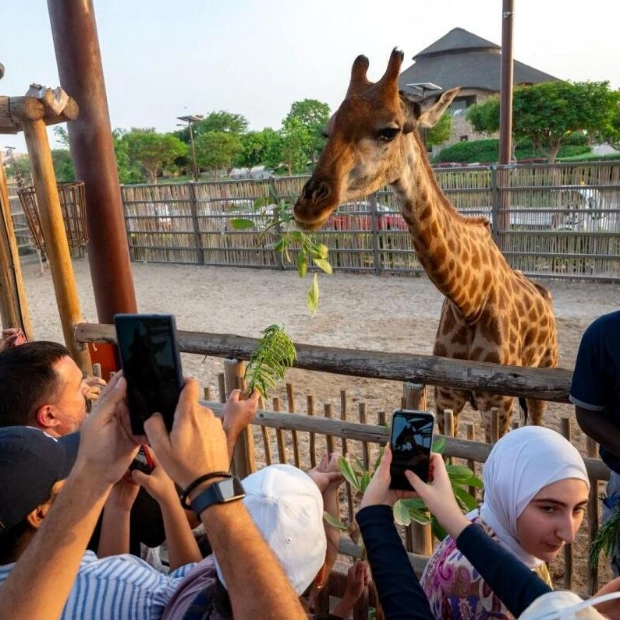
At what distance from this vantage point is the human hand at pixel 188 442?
91 cm

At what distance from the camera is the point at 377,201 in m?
10.5

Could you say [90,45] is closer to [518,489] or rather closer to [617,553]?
[518,489]

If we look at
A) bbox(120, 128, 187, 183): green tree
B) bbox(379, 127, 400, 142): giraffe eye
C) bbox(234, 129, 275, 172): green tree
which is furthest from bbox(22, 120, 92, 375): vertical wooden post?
bbox(234, 129, 275, 172): green tree

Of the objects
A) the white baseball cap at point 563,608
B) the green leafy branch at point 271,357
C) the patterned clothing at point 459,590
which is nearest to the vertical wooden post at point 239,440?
the green leafy branch at point 271,357

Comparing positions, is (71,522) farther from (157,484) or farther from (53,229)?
(53,229)

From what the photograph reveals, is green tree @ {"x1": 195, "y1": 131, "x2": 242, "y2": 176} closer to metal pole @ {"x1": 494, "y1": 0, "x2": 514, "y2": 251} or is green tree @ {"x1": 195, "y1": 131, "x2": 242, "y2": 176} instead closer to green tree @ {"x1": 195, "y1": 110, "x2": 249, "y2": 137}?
green tree @ {"x1": 195, "y1": 110, "x2": 249, "y2": 137}

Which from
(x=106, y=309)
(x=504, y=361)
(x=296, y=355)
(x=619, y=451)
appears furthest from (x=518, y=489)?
(x=106, y=309)

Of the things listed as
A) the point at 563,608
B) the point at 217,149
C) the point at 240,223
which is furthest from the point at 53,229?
the point at 217,149

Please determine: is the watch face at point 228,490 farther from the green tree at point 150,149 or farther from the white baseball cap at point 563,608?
the green tree at point 150,149

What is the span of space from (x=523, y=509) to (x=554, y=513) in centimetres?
6

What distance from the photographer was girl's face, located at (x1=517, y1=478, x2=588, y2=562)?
1204 millimetres

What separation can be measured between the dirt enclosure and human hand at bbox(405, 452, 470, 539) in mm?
3178

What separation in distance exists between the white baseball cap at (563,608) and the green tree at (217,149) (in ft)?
113

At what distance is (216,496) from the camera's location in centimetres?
89
